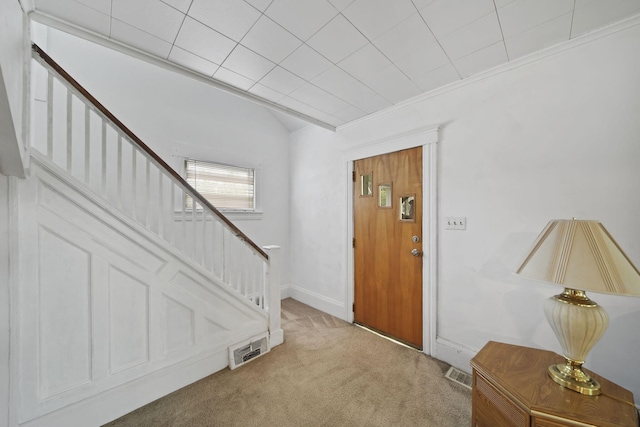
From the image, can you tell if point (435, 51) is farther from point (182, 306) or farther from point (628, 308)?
point (182, 306)

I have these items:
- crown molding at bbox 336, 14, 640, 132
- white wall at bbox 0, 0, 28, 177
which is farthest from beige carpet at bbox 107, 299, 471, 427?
crown molding at bbox 336, 14, 640, 132

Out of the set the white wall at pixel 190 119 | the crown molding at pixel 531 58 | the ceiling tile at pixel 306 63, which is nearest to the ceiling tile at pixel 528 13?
the crown molding at pixel 531 58

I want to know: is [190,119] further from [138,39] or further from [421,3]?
[421,3]

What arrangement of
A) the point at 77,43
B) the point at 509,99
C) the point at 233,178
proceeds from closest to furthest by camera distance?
1. the point at 509,99
2. the point at 77,43
3. the point at 233,178

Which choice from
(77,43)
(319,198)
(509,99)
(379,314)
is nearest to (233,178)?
(319,198)

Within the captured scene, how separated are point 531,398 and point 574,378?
0.28 meters

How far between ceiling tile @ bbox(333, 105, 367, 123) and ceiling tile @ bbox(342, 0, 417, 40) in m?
1.09

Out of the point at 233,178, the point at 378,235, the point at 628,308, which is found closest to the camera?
the point at 628,308

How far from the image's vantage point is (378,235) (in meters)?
2.72

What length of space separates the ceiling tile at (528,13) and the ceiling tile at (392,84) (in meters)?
0.72

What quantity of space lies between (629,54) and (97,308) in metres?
3.75

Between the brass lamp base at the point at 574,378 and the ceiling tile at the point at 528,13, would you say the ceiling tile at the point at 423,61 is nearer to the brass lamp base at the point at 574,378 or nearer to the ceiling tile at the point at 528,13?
the ceiling tile at the point at 528,13

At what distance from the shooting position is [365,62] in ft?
6.08

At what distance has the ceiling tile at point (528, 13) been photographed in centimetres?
134
